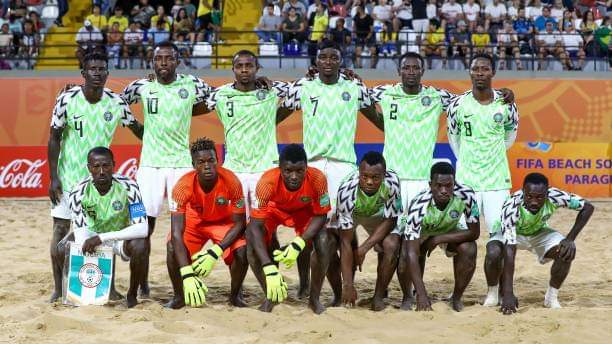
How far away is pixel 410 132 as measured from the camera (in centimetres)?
874

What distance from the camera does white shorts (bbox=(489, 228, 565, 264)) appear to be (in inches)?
327

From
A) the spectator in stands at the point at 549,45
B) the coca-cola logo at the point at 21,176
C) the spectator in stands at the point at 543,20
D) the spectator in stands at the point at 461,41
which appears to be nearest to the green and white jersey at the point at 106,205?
the coca-cola logo at the point at 21,176

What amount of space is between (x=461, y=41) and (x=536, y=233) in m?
12.2

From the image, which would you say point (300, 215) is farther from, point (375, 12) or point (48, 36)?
point (48, 36)

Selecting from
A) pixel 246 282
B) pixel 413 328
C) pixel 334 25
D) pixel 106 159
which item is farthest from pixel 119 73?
pixel 413 328

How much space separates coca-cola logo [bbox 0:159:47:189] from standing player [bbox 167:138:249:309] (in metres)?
9.83

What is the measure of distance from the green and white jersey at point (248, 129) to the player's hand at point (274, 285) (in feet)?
3.80

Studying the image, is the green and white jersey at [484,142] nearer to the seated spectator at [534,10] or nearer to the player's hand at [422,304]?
the player's hand at [422,304]

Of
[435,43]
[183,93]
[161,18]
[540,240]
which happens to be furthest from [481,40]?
[183,93]

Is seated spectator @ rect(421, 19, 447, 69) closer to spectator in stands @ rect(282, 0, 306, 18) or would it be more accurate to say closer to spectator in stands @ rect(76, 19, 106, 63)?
spectator in stands @ rect(282, 0, 306, 18)

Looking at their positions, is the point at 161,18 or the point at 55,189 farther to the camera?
the point at 161,18

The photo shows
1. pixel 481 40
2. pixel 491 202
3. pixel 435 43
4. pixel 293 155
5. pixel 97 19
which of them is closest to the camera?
pixel 293 155

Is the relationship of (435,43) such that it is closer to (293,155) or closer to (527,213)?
(527,213)

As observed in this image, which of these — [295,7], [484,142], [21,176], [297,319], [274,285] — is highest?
[295,7]
